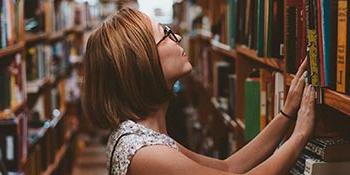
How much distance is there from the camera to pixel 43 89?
458 centimetres

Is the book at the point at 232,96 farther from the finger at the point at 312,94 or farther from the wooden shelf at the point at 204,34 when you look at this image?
the finger at the point at 312,94

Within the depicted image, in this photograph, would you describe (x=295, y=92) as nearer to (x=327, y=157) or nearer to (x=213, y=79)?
(x=327, y=157)

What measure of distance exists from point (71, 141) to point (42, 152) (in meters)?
2.26

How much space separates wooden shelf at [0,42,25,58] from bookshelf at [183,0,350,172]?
107cm

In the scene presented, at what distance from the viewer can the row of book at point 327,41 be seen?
129 centimetres

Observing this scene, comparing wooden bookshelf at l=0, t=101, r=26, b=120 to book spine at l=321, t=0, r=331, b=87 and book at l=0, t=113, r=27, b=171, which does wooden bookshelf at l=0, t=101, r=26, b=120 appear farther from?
book spine at l=321, t=0, r=331, b=87

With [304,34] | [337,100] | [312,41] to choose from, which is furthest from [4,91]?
[337,100]

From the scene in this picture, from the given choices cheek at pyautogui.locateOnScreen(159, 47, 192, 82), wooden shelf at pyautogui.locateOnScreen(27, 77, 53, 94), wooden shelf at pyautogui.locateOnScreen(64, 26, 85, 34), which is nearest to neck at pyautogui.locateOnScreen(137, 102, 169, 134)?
cheek at pyautogui.locateOnScreen(159, 47, 192, 82)

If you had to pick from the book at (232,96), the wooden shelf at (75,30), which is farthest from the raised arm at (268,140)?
the wooden shelf at (75,30)

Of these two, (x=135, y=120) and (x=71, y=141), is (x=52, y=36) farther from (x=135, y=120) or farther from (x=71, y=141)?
(x=135, y=120)

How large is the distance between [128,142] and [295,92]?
0.47 meters

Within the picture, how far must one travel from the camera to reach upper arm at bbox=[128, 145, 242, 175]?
154 centimetres

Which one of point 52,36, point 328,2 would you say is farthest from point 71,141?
point 328,2

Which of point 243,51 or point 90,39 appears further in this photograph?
point 243,51
